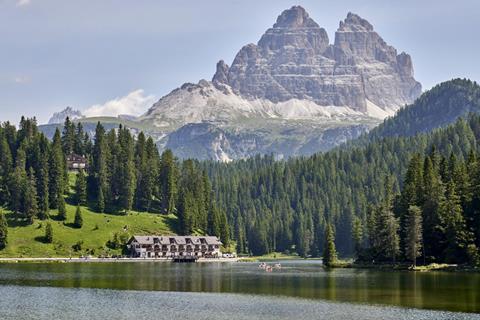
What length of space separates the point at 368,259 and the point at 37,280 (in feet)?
267

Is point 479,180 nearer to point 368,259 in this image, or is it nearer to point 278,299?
point 368,259

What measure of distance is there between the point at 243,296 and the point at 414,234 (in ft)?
204

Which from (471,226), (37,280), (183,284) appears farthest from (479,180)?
(37,280)

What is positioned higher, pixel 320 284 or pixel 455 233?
pixel 455 233

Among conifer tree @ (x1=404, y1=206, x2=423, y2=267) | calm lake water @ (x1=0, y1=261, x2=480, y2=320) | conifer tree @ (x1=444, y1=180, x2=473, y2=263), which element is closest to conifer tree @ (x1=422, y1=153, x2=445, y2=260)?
conifer tree @ (x1=444, y1=180, x2=473, y2=263)

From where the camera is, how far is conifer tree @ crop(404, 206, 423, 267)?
15562 cm

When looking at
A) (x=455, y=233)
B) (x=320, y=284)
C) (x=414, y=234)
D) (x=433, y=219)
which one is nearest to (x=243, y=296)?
(x=320, y=284)

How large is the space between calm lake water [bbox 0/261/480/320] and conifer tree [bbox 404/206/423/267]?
15002mm

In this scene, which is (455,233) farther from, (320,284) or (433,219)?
(320,284)

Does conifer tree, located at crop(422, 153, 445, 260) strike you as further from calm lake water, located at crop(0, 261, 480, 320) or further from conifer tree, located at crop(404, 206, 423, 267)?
calm lake water, located at crop(0, 261, 480, 320)

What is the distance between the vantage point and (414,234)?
6147 inches

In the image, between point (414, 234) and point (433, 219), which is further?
point (433, 219)

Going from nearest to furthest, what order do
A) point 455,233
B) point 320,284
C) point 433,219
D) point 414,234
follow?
point 320,284
point 455,233
point 414,234
point 433,219

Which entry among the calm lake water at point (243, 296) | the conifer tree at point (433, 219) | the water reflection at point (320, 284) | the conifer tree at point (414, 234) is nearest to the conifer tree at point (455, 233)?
the conifer tree at point (433, 219)
